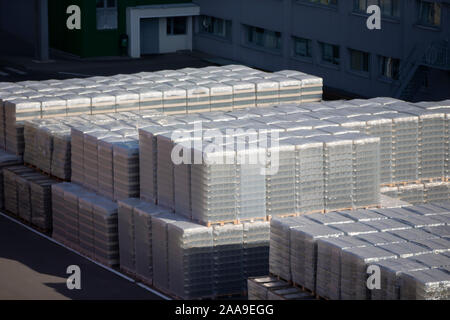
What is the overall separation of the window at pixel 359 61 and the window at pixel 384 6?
2.00 m

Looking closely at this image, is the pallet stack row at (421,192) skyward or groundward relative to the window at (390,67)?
groundward

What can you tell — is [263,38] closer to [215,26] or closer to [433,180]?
[215,26]

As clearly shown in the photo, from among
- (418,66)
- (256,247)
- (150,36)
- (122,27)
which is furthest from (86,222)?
(150,36)

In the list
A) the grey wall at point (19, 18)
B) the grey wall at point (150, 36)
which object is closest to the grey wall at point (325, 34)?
the grey wall at point (150, 36)

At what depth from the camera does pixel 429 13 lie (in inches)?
1742

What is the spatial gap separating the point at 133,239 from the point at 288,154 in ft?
14.3

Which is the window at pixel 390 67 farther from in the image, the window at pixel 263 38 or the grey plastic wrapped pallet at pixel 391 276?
the grey plastic wrapped pallet at pixel 391 276

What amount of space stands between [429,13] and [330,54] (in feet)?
23.7

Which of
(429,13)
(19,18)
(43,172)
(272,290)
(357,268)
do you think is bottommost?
(272,290)

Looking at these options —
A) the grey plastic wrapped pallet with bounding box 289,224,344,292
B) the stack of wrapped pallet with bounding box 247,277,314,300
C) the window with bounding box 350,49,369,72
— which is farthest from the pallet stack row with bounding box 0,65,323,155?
the window with bounding box 350,49,369,72

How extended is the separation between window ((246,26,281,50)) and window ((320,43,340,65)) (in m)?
3.62

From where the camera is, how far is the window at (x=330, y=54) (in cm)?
5000

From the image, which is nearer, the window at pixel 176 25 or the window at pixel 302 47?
the window at pixel 302 47

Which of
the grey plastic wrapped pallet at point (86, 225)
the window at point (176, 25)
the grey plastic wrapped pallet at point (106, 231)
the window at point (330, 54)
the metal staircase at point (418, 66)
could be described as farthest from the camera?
the window at point (176, 25)
